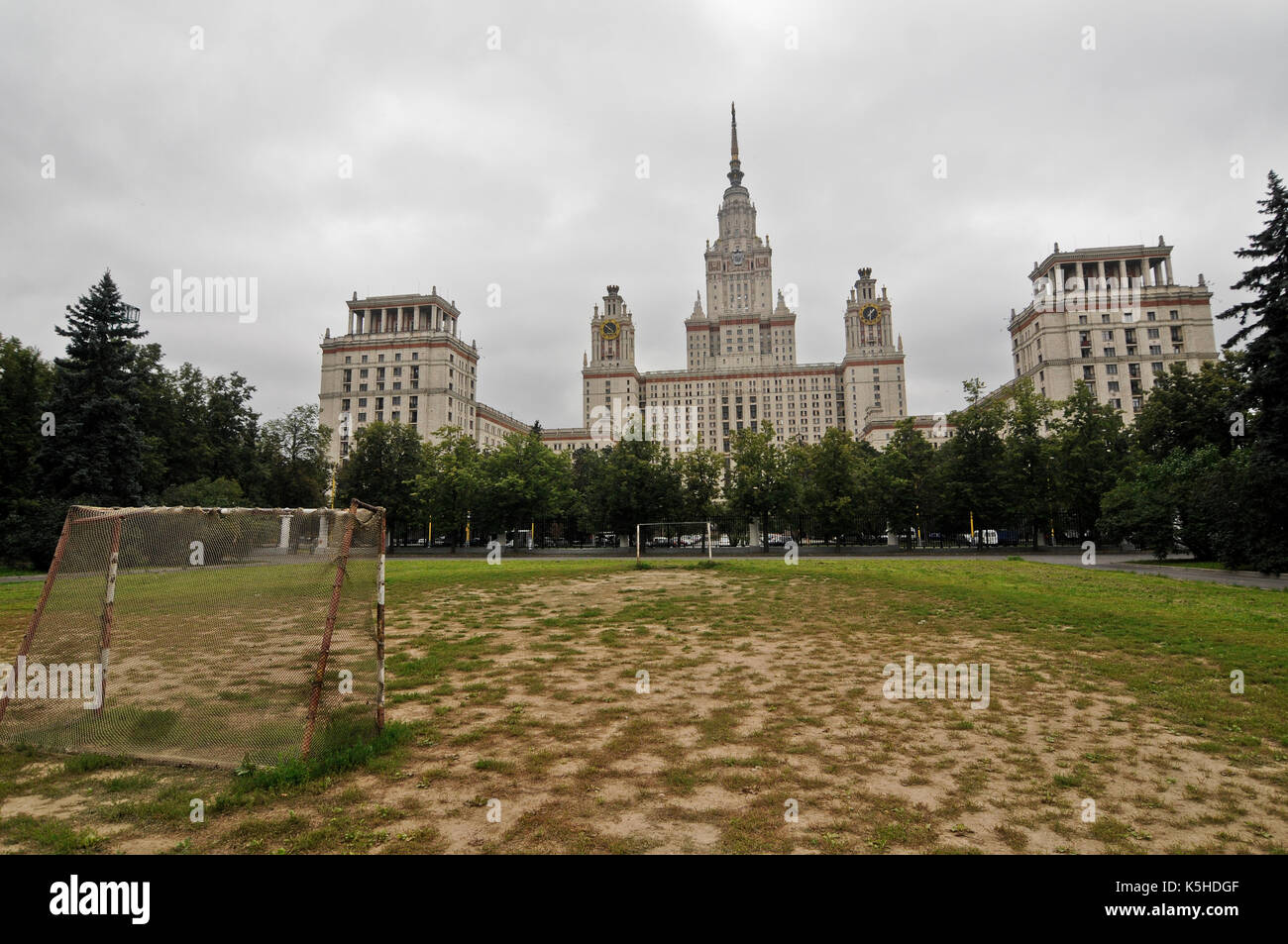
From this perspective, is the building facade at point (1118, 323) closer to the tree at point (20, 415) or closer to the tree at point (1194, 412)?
the tree at point (1194, 412)

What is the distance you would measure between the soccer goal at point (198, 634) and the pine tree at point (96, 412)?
39.4 metres

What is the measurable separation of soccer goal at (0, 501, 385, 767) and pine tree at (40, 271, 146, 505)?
3942 centimetres

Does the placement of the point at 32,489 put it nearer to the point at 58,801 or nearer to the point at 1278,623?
the point at 58,801

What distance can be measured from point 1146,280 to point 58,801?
457 feet

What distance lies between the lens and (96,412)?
38312 millimetres

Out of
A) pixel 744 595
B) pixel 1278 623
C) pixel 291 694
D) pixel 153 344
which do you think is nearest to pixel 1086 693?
pixel 1278 623

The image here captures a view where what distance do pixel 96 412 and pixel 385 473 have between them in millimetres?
26923

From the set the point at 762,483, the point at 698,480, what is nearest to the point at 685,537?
the point at 698,480

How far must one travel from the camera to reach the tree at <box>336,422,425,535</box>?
62.5m

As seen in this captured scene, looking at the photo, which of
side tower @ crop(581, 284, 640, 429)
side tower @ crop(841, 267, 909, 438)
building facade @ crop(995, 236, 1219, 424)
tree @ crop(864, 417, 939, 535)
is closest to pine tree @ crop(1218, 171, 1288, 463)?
tree @ crop(864, 417, 939, 535)

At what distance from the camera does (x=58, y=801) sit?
18.1ft

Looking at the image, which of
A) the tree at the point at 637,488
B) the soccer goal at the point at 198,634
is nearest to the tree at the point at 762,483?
the tree at the point at 637,488

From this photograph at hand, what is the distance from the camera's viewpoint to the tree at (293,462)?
63.9m
